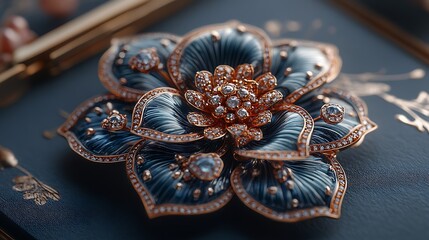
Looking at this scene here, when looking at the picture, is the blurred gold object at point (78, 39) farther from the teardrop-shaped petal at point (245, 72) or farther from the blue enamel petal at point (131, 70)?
the teardrop-shaped petal at point (245, 72)

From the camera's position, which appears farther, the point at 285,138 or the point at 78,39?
the point at 78,39

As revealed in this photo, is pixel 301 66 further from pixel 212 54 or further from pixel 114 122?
pixel 114 122

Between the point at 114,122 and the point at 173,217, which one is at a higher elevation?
the point at 114,122

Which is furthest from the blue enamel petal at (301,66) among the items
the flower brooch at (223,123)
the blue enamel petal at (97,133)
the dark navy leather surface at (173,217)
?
the blue enamel petal at (97,133)

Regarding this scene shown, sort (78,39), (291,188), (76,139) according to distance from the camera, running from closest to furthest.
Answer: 1. (291,188)
2. (76,139)
3. (78,39)

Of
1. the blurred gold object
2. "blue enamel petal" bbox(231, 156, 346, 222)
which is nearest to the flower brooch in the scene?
"blue enamel petal" bbox(231, 156, 346, 222)

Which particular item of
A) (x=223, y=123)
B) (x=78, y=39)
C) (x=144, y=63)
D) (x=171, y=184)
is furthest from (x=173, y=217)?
(x=78, y=39)
